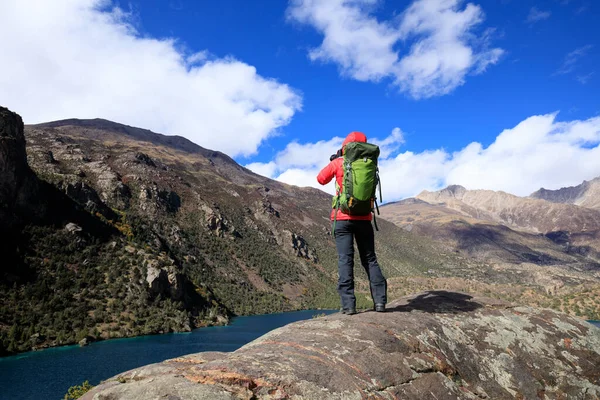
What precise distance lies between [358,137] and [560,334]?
17.7 feet

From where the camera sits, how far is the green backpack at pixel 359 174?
6.35 m

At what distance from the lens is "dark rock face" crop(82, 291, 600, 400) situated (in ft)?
11.3

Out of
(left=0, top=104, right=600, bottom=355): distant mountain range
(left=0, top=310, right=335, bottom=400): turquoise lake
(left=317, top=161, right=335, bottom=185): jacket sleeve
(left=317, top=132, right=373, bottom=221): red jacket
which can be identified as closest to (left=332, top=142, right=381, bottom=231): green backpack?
(left=317, top=132, right=373, bottom=221): red jacket

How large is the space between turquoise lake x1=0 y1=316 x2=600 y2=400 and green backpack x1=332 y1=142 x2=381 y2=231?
4719 cm

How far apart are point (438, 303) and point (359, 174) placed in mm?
3580

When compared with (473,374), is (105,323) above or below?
below

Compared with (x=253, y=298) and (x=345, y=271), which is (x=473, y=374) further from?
(x=253, y=298)

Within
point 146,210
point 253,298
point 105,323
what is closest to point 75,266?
point 105,323

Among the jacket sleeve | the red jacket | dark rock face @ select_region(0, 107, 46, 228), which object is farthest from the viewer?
dark rock face @ select_region(0, 107, 46, 228)

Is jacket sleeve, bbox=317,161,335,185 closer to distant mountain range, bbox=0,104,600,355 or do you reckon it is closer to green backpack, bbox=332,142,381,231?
green backpack, bbox=332,142,381,231

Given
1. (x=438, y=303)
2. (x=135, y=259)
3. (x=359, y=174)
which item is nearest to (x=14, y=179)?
(x=135, y=259)

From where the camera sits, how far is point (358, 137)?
6.95 meters

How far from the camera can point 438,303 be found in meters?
7.70

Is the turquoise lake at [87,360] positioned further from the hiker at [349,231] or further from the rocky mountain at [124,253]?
the hiker at [349,231]
